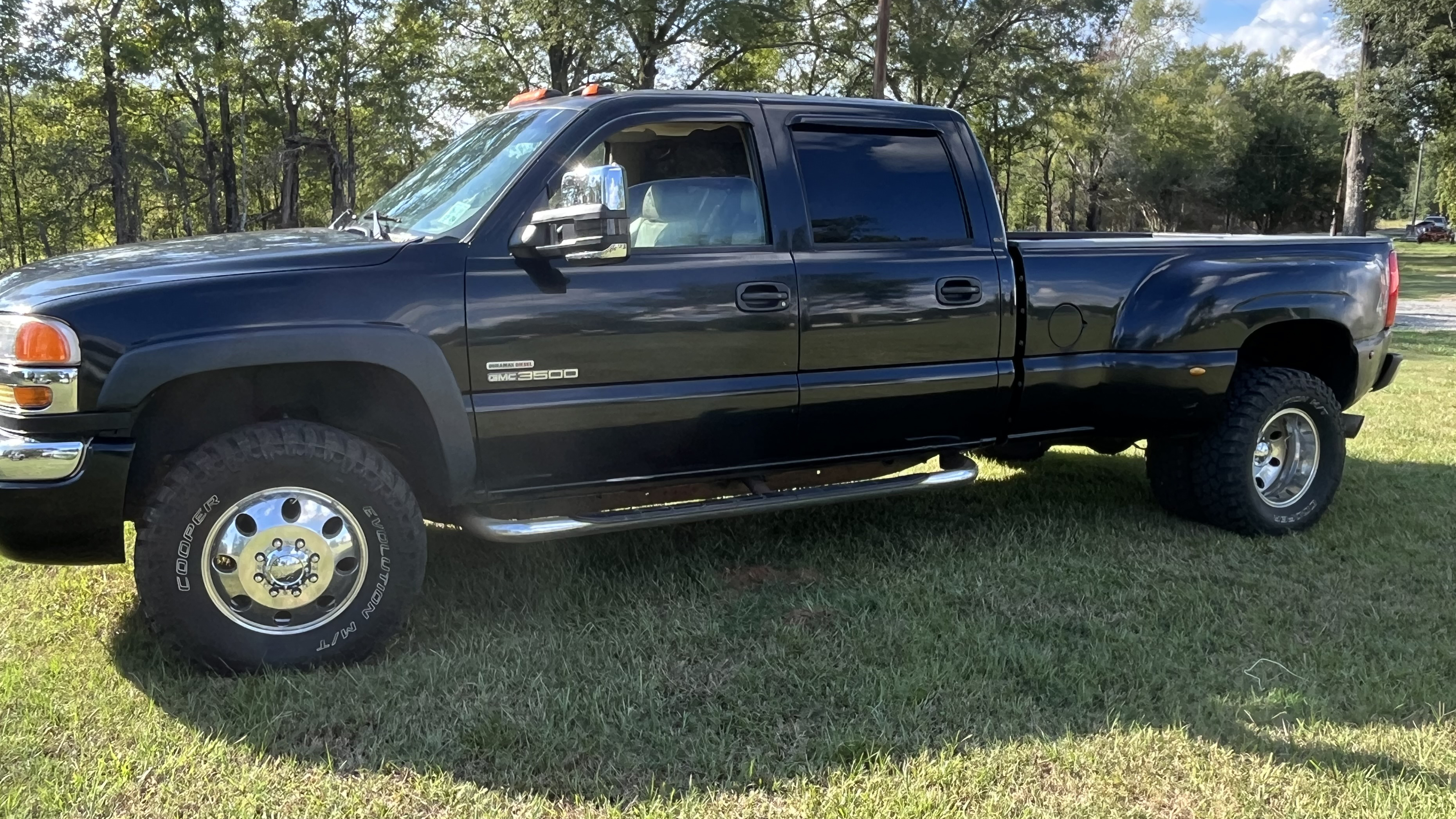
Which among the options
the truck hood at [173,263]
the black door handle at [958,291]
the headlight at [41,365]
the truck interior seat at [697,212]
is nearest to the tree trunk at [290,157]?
the truck hood at [173,263]

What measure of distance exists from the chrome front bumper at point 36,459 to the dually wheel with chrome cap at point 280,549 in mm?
256

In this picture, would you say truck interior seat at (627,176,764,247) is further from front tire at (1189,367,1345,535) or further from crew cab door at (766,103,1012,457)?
front tire at (1189,367,1345,535)

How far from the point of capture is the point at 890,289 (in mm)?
3904

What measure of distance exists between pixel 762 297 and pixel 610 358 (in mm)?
628

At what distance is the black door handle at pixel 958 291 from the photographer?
401 centimetres

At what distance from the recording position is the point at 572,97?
385 cm

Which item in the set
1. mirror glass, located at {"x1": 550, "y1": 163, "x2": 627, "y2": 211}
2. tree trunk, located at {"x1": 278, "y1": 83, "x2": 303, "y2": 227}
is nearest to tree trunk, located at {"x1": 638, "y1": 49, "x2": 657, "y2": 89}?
tree trunk, located at {"x1": 278, "y1": 83, "x2": 303, "y2": 227}

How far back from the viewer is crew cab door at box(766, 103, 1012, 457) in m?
3.84

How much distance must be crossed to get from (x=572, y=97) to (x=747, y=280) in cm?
102

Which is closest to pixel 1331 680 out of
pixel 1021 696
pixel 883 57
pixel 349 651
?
pixel 1021 696

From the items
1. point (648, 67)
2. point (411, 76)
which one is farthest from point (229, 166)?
point (648, 67)

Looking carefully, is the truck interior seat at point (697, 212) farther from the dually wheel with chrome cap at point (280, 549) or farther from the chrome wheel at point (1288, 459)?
the chrome wheel at point (1288, 459)

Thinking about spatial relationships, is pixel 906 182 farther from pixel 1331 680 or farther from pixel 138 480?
pixel 138 480

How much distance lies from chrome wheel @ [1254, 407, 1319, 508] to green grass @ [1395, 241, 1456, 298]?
22.9 meters
